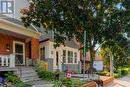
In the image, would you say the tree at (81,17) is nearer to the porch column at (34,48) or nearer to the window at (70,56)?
the porch column at (34,48)

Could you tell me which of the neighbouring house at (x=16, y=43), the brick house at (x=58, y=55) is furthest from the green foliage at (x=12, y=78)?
the brick house at (x=58, y=55)

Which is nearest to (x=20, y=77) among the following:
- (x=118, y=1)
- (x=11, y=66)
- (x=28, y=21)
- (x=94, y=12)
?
(x=11, y=66)

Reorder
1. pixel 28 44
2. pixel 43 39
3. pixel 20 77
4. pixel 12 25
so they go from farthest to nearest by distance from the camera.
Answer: pixel 43 39 → pixel 28 44 → pixel 12 25 → pixel 20 77

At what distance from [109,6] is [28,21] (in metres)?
6.42

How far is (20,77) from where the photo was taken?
73.8 feet

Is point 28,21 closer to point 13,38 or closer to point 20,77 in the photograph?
point 13,38

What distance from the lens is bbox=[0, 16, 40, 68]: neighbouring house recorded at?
23641 millimetres

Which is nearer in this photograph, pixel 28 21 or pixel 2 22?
pixel 2 22

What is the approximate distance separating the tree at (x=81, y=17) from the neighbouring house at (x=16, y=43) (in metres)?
1.37

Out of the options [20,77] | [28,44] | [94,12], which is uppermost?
[94,12]

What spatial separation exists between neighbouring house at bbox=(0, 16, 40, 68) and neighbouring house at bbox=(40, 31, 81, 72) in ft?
5.94

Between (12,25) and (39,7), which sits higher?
(39,7)

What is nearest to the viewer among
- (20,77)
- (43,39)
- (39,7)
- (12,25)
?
(20,77)

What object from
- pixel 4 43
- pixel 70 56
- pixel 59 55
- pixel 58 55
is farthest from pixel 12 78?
pixel 70 56
